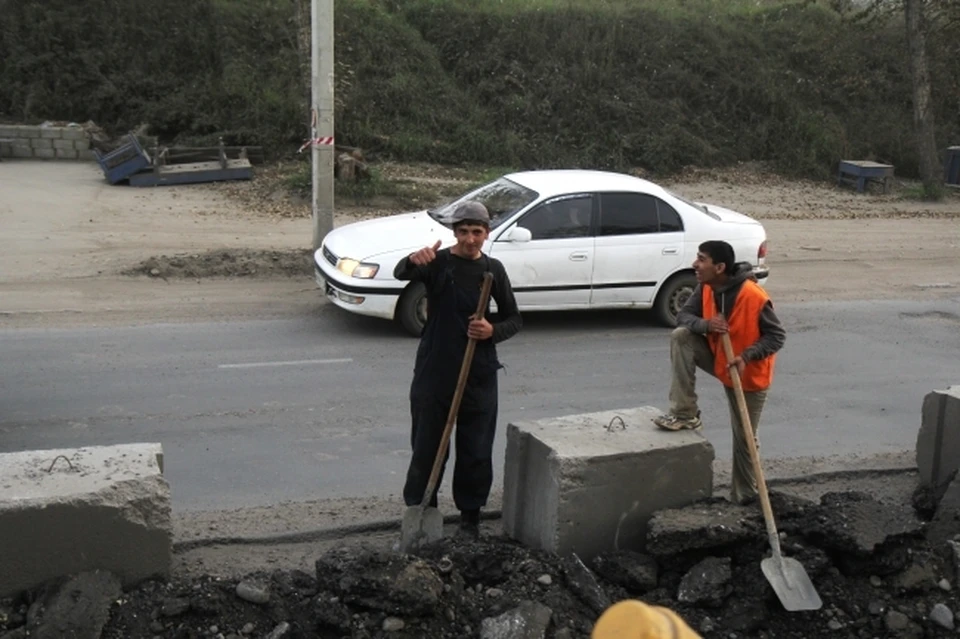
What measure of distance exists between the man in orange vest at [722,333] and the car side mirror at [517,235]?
460 centimetres

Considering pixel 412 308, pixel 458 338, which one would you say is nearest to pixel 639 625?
pixel 458 338

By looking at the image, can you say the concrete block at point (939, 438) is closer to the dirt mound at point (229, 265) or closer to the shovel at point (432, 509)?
the shovel at point (432, 509)

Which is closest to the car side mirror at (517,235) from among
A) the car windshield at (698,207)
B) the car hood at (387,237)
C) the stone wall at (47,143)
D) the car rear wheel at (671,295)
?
the car hood at (387,237)

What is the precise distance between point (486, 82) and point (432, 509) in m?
21.6

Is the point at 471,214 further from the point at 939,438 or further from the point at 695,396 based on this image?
the point at 939,438

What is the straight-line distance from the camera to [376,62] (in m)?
26.0

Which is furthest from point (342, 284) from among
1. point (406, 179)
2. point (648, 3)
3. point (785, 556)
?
point (648, 3)

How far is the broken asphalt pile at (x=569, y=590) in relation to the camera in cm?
472

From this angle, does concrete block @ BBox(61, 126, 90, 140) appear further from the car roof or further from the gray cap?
the gray cap

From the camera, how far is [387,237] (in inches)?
429

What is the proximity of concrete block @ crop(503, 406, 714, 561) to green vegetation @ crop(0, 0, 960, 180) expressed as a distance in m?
18.3

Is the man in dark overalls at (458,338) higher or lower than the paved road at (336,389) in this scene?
higher

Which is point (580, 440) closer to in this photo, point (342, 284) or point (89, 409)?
point (89, 409)

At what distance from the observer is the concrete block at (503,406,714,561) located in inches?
214
